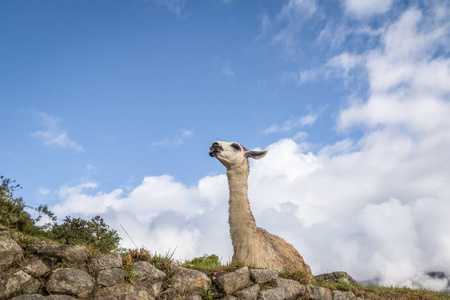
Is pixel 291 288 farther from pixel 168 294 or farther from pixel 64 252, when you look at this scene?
pixel 64 252

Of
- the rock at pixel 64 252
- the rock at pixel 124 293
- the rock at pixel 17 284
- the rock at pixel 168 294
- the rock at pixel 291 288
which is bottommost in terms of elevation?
the rock at pixel 17 284

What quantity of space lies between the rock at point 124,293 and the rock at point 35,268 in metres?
0.86

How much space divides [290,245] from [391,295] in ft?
9.54

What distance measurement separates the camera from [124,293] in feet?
18.9

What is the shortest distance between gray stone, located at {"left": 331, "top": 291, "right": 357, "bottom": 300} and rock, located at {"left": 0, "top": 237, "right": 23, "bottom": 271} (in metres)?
6.71

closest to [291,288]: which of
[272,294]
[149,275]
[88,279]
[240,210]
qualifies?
[272,294]

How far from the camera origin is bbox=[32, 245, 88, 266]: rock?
5.64 m

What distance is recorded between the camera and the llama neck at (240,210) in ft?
29.2

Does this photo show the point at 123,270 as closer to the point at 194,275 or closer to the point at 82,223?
the point at 194,275

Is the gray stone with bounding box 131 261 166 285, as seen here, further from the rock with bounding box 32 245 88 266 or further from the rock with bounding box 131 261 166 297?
the rock with bounding box 32 245 88 266

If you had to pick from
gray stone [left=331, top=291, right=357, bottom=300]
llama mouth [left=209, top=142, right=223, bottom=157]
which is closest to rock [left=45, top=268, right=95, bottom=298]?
llama mouth [left=209, top=142, right=223, bottom=157]

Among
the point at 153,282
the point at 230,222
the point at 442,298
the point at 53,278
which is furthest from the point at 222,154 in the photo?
the point at 442,298

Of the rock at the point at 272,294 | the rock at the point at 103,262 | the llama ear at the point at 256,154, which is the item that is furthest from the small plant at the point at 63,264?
the llama ear at the point at 256,154

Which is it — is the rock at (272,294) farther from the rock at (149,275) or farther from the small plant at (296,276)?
the rock at (149,275)
